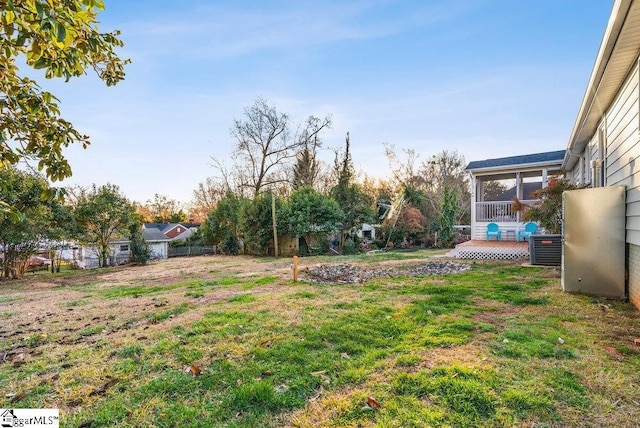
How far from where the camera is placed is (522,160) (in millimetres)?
12203

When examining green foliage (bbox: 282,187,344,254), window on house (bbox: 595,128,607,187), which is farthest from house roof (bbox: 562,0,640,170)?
green foliage (bbox: 282,187,344,254)

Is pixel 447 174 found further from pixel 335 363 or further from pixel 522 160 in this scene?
pixel 335 363

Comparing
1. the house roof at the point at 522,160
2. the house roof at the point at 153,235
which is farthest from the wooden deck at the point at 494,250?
the house roof at the point at 153,235

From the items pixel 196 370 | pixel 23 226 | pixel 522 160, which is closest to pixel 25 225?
pixel 23 226

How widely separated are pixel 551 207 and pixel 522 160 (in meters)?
6.05

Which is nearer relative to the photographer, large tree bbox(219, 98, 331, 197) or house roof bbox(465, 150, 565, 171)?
house roof bbox(465, 150, 565, 171)

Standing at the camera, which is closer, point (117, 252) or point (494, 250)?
point (494, 250)

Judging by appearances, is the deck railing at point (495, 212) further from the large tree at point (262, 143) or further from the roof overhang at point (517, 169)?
the large tree at point (262, 143)

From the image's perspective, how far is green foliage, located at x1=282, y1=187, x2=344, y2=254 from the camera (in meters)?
17.7

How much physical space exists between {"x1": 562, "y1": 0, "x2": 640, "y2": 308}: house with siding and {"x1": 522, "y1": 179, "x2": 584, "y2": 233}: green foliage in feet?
2.47

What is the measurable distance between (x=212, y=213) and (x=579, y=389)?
22015 millimetres

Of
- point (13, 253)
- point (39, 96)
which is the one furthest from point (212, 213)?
point (39, 96)

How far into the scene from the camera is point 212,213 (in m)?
22.0
